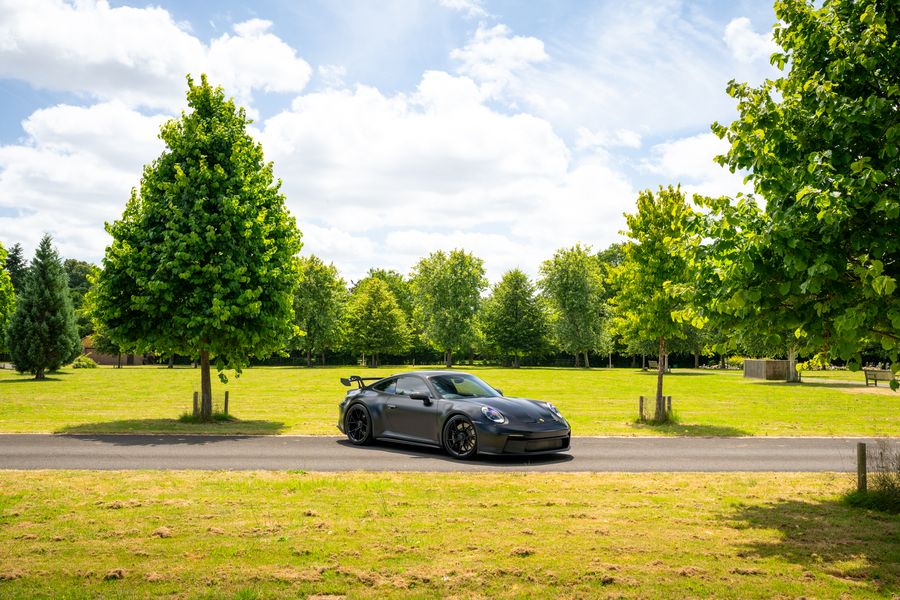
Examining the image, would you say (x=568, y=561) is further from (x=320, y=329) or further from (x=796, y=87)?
(x=320, y=329)

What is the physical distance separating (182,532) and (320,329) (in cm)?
7092

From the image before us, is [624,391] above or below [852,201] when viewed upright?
below

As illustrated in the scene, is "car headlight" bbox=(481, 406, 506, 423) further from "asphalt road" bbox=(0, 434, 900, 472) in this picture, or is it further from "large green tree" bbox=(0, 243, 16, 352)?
"large green tree" bbox=(0, 243, 16, 352)

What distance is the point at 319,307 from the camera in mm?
77438

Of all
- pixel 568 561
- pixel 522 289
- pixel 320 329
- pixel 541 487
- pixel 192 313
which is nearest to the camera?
pixel 568 561

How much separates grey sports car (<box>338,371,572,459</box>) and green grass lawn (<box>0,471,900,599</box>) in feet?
6.05

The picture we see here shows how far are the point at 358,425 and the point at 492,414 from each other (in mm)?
3329

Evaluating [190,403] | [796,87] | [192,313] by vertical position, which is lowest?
[190,403]

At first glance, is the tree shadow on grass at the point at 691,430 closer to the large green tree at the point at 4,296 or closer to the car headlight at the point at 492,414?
the car headlight at the point at 492,414

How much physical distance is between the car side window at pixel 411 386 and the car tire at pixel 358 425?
85cm

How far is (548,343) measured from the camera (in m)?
81.1

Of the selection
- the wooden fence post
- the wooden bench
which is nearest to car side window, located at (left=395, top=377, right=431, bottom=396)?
the wooden fence post

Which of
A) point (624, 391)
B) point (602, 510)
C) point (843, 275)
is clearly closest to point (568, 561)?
point (602, 510)

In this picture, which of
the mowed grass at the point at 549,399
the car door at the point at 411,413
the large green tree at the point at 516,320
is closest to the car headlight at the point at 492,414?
the car door at the point at 411,413
